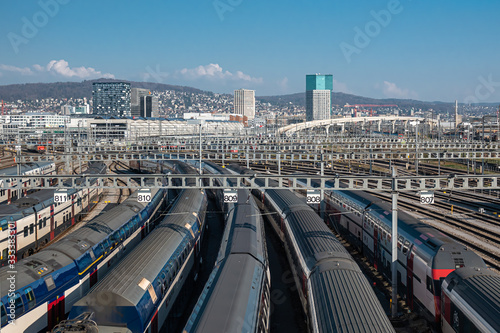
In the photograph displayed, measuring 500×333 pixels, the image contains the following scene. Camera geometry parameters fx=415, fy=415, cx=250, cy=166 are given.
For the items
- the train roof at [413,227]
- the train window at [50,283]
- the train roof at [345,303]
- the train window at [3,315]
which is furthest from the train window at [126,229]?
the train roof at [413,227]

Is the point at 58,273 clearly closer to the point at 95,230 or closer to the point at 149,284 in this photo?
the point at 149,284

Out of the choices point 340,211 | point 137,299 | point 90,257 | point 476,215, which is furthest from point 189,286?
point 476,215

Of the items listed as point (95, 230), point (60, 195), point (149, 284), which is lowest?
point (149, 284)

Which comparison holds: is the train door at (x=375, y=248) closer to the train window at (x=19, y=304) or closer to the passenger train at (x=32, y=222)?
the train window at (x=19, y=304)

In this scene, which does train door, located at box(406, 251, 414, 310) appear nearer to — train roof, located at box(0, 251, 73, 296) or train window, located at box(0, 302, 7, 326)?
train roof, located at box(0, 251, 73, 296)

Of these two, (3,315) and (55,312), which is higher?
(3,315)

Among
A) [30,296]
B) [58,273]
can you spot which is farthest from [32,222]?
[30,296]

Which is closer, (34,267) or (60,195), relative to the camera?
(34,267)

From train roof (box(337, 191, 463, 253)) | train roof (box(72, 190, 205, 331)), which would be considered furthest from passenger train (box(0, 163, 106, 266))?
train roof (box(337, 191, 463, 253))
